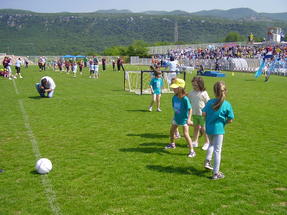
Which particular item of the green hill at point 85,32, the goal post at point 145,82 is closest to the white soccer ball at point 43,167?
the goal post at point 145,82

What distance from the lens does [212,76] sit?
1267 inches

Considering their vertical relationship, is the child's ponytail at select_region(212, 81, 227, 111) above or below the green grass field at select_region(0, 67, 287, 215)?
above

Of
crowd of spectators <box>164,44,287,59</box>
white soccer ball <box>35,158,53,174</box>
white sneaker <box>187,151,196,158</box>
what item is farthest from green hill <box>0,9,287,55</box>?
white soccer ball <box>35,158,53,174</box>

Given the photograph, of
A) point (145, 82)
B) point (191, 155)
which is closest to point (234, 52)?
point (145, 82)

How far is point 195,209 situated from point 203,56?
4698 cm

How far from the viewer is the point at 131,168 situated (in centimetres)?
623

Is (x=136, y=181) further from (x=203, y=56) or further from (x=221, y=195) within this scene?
(x=203, y=56)

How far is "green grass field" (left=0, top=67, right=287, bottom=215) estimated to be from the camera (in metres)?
4.79

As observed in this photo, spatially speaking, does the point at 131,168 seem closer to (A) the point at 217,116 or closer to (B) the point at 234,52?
(A) the point at 217,116

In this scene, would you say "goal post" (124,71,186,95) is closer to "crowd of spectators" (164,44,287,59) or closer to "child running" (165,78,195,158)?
"child running" (165,78,195,158)

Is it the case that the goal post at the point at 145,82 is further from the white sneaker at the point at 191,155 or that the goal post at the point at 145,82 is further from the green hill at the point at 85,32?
the green hill at the point at 85,32

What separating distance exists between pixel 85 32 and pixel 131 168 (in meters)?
179

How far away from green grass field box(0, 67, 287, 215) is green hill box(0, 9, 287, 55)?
443 feet

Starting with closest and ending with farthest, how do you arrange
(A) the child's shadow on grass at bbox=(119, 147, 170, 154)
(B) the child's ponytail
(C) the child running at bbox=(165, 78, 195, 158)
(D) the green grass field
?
(D) the green grass field
(B) the child's ponytail
(C) the child running at bbox=(165, 78, 195, 158)
(A) the child's shadow on grass at bbox=(119, 147, 170, 154)
